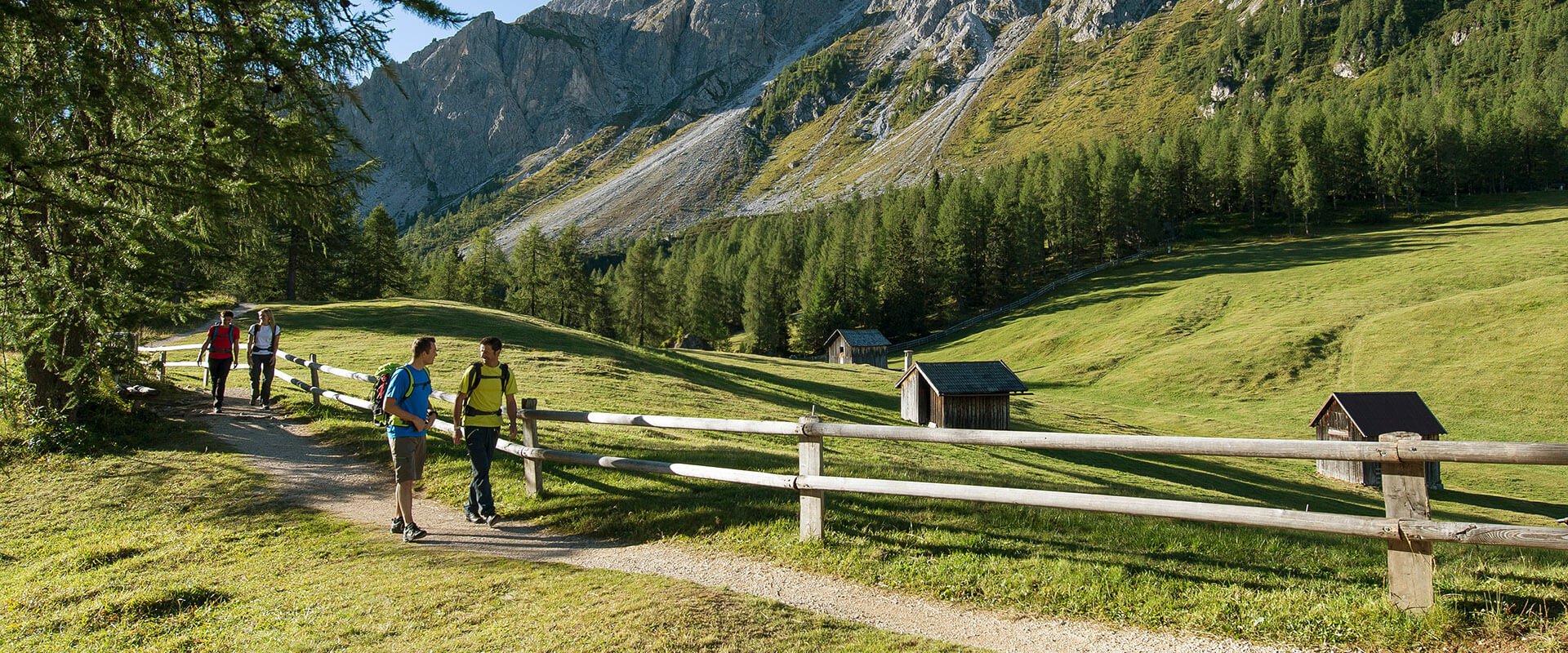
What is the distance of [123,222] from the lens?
255 inches

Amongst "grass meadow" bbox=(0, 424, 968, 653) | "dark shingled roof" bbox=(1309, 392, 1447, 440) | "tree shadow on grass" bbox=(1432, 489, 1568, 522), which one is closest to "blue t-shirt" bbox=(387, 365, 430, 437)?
"grass meadow" bbox=(0, 424, 968, 653)

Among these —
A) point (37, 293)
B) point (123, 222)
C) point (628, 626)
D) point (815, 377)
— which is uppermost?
point (123, 222)

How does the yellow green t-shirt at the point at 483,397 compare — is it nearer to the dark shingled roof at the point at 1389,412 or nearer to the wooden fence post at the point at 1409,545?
the wooden fence post at the point at 1409,545

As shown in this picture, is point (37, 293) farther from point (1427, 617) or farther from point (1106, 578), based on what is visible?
point (1427, 617)

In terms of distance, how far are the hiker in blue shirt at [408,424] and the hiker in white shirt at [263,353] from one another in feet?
37.4

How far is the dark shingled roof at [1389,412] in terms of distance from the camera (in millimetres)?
30828

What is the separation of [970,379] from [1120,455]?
26.7ft

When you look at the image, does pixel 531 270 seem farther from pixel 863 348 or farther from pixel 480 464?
pixel 480 464

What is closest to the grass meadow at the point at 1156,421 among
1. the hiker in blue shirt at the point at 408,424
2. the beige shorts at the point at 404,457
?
the hiker in blue shirt at the point at 408,424

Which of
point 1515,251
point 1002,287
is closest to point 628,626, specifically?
point 1515,251

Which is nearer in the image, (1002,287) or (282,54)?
(282,54)

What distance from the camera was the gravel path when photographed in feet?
17.3

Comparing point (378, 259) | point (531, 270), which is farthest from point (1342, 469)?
point (378, 259)

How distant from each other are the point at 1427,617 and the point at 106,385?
661 inches
